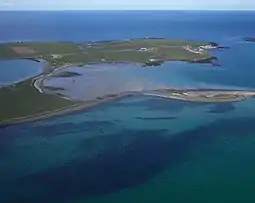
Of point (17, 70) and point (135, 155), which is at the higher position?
point (17, 70)

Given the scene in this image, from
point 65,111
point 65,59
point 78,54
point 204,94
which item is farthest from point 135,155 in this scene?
point 78,54

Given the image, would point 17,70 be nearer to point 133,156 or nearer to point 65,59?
point 65,59

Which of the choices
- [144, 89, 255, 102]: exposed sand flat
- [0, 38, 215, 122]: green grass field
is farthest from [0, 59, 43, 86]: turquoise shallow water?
[144, 89, 255, 102]: exposed sand flat

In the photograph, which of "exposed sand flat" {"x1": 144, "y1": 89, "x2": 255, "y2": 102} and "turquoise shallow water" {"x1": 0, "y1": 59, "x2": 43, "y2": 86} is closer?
"exposed sand flat" {"x1": 144, "y1": 89, "x2": 255, "y2": 102}

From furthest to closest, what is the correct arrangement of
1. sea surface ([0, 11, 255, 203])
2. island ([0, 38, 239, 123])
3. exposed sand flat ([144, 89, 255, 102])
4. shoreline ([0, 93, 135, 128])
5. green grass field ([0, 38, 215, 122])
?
exposed sand flat ([144, 89, 255, 102]) → green grass field ([0, 38, 215, 122]) → island ([0, 38, 239, 123]) → shoreline ([0, 93, 135, 128]) → sea surface ([0, 11, 255, 203])

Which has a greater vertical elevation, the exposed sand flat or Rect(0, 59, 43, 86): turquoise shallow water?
Rect(0, 59, 43, 86): turquoise shallow water

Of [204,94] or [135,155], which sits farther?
[204,94]

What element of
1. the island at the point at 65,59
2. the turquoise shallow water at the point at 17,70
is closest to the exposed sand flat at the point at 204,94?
the island at the point at 65,59

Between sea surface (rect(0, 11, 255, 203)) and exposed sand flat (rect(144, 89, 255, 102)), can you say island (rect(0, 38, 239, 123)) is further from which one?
sea surface (rect(0, 11, 255, 203))
